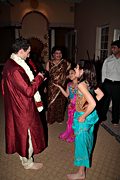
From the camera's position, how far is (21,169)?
215 centimetres

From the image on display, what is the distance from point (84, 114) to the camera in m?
1.64

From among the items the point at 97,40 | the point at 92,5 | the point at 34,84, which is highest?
the point at 92,5

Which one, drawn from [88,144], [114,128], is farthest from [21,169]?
[114,128]

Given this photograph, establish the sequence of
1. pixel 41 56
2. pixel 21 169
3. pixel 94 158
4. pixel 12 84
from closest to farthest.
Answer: pixel 12 84 < pixel 21 169 < pixel 94 158 < pixel 41 56

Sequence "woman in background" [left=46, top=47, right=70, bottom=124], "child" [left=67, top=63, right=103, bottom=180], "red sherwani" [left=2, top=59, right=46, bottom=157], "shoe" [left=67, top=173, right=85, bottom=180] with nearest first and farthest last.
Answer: "child" [left=67, top=63, right=103, bottom=180]
"red sherwani" [left=2, top=59, right=46, bottom=157]
"shoe" [left=67, top=173, right=85, bottom=180]
"woman in background" [left=46, top=47, right=70, bottom=124]

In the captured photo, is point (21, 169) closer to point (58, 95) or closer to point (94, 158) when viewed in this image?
point (94, 158)

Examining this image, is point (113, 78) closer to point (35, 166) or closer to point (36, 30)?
point (35, 166)

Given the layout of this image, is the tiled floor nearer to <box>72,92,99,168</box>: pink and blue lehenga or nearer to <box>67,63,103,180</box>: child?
<box>67,63,103,180</box>: child

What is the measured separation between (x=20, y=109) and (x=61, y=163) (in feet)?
3.23

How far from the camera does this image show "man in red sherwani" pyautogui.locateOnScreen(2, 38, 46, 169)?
1.72 metres

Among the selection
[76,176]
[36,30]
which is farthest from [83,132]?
[36,30]

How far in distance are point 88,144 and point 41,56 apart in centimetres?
733

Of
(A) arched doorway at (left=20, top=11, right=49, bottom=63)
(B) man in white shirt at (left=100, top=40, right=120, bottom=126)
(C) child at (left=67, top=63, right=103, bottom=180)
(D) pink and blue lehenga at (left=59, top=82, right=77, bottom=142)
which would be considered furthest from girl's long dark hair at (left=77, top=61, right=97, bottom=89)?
(A) arched doorway at (left=20, top=11, right=49, bottom=63)

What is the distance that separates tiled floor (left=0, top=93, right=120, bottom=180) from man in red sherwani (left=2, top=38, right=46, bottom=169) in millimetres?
230
